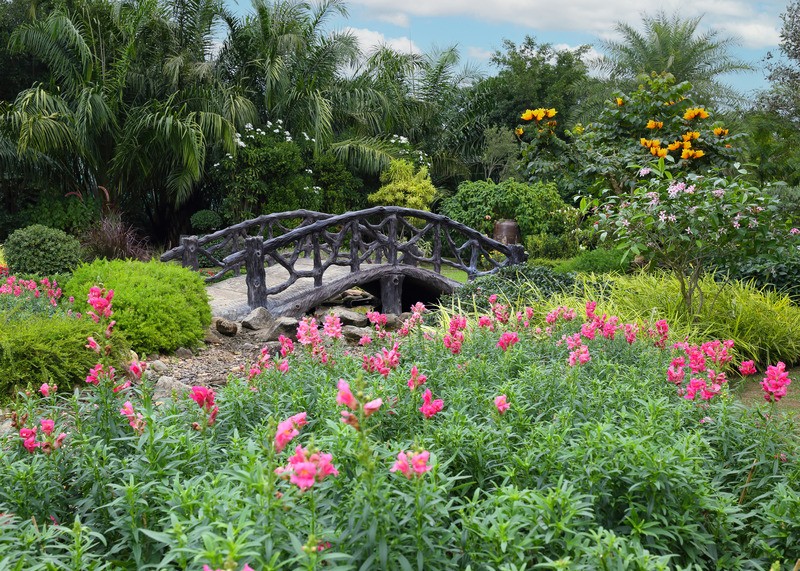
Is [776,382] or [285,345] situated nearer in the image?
[776,382]

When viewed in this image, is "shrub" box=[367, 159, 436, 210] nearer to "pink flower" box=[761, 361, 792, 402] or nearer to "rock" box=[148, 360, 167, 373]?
"rock" box=[148, 360, 167, 373]

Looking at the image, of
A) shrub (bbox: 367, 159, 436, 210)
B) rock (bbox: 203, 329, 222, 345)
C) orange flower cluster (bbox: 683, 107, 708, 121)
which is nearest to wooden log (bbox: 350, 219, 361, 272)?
rock (bbox: 203, 329, 222, 345)

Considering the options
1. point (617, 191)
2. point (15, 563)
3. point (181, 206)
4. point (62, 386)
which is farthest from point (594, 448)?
point (181, 206)

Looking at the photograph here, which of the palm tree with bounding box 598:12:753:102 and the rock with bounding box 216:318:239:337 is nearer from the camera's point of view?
the rock with bounding box 216:318:239:337

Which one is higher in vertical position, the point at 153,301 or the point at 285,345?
the point at 285,345

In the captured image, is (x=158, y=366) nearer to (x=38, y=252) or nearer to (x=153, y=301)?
(x=153, y=301)

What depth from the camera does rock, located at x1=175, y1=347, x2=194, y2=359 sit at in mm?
7199

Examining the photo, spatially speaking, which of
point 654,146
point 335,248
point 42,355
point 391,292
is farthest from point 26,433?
point 654,146

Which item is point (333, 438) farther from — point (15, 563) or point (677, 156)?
point (677, 156)

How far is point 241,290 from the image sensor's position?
10648 millimetres

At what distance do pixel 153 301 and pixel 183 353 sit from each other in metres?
0.65

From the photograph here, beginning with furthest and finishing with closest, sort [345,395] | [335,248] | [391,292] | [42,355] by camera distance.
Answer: [391,292] < [335,248] < [42,355] < [345,395]

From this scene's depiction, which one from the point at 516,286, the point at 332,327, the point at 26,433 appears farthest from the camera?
the point at 516,286

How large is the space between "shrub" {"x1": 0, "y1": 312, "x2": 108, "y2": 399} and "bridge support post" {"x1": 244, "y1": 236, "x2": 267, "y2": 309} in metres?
3.56
